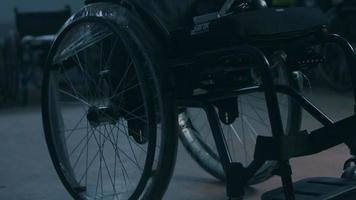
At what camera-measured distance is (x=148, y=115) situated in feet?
5.57

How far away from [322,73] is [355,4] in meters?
0.52

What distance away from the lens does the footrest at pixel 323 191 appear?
1623 mm

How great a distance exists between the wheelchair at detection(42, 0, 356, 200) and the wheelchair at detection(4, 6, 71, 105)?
301 cm

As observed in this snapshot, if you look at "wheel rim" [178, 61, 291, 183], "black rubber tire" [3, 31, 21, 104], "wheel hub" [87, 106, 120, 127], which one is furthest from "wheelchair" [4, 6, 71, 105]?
"wheel hub" [87, 106, 120, 127]

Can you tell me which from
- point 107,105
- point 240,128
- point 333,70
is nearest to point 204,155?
point 240,128

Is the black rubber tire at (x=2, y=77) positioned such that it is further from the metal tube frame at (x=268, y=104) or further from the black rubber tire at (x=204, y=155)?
the metal tube frame at (x=268, y=104)

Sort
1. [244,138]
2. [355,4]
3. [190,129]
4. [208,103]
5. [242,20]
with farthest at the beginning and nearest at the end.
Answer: [355,4] < [244,138] < [190,129] < [208,103] < [242,20]

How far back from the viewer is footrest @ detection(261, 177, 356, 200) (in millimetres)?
1623

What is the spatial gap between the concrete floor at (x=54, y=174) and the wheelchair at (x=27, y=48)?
5.18ft

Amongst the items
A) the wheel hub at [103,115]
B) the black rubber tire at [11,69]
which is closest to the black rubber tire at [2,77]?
the black rubber tire at [11,69]

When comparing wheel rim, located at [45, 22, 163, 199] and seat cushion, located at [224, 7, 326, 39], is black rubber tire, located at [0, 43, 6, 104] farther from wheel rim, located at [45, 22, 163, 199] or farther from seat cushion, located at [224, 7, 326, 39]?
seat cushion, located at [224, 7, 326, 39]

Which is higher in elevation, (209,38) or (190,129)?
(209,38)

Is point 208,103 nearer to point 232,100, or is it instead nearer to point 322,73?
point 232,100

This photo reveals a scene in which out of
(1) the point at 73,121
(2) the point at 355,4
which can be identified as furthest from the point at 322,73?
(1) the point at 73,121
